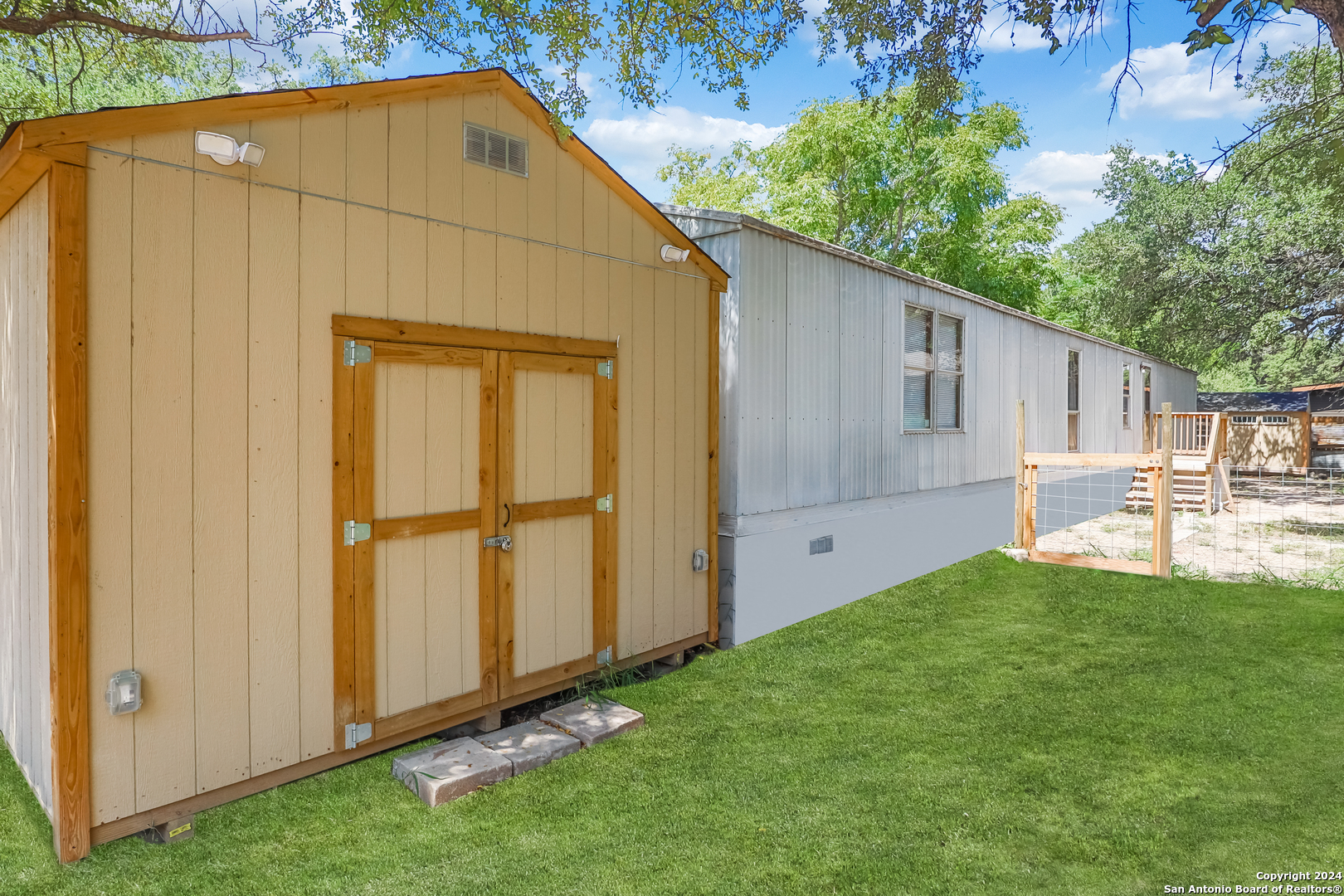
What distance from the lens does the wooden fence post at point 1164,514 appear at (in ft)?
23.1

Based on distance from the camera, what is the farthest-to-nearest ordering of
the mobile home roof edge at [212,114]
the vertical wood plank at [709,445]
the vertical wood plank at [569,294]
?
1. the vertical wood plank at [709,445]
2. the vertical wood plank at [569,294]
3. the mobile home roof edge at [212,114]

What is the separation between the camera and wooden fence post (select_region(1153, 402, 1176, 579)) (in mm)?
7047

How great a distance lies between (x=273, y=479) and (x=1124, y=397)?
55.0ft

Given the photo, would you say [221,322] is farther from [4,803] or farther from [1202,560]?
[1202,560]

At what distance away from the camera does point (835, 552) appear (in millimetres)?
6734

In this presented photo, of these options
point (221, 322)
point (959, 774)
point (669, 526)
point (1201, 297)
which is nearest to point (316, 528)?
point (221, 322)

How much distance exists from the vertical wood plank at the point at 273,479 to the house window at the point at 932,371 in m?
6.07

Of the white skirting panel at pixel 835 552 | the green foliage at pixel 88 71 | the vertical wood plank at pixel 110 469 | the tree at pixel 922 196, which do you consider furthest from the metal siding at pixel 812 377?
the tree at pixel 922 196

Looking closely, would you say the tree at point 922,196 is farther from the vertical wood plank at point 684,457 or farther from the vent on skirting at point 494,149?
the vent on skirting at point 494,149

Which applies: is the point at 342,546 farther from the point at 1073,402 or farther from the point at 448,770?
the point at 1073,402

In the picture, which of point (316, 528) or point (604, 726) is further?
point (604, 726)

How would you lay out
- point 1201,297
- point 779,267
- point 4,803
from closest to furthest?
point 4,803 < point 779,267 < point 1201,297

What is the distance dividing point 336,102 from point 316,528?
6.34 feet

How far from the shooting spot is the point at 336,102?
348 centimetres
